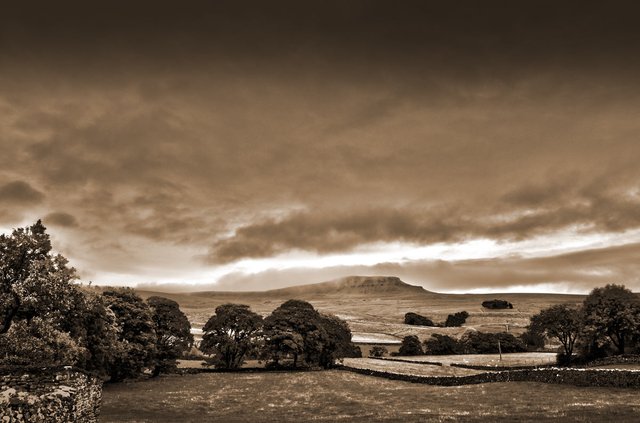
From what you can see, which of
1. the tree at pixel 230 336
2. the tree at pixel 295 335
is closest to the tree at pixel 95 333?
the tree at pixel 230 336

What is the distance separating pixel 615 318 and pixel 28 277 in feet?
281

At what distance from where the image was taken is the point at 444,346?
422ft

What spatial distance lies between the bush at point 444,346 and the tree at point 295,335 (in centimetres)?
4863

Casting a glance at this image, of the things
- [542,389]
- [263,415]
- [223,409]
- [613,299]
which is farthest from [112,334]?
[613,299]

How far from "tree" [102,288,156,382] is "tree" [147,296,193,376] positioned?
10.4 ft

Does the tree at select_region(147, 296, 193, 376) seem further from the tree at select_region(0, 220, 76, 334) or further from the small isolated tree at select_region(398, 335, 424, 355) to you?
the small isolated tree at select_region(398, 335, 424, 355)

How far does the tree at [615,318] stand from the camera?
7650 cm

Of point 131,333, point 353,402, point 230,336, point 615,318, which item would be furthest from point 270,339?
point 615,318

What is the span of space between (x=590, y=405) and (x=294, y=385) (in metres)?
40.8

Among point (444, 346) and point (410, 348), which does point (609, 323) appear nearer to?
point (444, 346)

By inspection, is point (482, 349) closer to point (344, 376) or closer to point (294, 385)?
point (344, 376)

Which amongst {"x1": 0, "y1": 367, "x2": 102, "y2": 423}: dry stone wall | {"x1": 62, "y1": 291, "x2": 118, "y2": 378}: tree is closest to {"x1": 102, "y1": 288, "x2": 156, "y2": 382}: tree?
{"x1": 62, "y1": 291, "x2": 118, "y2": 378}: tree

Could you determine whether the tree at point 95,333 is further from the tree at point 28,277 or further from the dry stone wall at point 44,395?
the dry stone wall at point 44,395

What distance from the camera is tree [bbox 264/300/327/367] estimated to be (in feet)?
289
